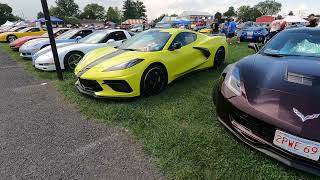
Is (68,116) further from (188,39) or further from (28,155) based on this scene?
(188,39)

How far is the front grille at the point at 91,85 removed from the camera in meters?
3.94

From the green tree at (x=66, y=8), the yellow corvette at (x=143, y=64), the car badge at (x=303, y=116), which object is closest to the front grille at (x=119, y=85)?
the yellow corvette at (x=143, y=64)

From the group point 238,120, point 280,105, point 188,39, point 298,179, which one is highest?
point 188,39

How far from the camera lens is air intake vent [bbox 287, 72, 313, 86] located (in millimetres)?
2310

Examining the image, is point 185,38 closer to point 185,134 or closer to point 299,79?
point 185,134

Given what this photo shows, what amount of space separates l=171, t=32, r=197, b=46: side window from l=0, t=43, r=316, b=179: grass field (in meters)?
0.91

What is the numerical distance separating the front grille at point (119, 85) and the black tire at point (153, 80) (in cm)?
26

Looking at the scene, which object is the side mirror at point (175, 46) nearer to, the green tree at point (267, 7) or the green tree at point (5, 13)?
the green tree at point (5, 13)

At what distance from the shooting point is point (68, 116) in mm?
3648

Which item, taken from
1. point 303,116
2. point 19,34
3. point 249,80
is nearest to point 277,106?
point 303,116

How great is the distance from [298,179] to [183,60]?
3073 millimetres

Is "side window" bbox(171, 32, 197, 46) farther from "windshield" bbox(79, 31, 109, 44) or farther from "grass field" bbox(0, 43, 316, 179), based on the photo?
"windshield" bbox(79, 31, 109, 44)

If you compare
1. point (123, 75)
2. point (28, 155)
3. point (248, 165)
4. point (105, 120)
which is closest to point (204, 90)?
point (123, 75)

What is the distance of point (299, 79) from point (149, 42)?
2.96m
